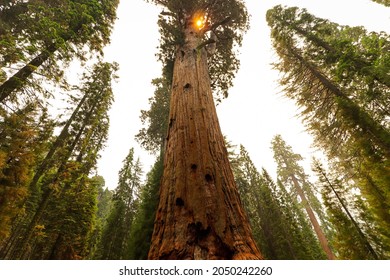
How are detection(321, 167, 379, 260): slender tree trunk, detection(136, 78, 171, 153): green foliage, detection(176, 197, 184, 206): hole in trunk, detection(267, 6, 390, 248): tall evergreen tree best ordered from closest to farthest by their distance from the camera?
detection(176, 197, 184, 206): hole in trunk < detection(267, 6, 390, 248): tall evergreen tree < detection(321, 167, 379, 260): slender tree trunk < detection(136, 78, 171, 153): green foliage

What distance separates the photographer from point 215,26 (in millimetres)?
5750

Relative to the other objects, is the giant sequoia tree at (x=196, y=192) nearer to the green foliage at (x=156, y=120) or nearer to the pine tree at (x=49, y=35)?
the pine tree at (x=49, y=35)

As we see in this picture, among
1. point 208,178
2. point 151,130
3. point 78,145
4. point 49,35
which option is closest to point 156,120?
point 151,130

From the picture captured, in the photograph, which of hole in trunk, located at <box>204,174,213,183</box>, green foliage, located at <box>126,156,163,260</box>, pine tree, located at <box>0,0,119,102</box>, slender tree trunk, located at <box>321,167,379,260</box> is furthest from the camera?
green foliage, located at <box>126,156,163,260</box>

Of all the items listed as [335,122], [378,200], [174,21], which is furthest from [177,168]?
[378,200]

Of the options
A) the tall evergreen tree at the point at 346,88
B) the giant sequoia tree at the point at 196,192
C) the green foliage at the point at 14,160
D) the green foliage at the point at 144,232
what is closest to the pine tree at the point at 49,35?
the green foliage at the point at 14,160

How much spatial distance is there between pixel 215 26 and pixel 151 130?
13.5m

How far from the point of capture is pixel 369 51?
25.6 ft

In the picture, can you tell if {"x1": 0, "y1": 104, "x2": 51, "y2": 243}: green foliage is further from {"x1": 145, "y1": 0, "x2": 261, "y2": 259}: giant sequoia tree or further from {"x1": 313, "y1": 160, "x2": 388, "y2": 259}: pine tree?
{"x1": 313, "y1": 160, "x2": 388, "y2": 259}: pine tree

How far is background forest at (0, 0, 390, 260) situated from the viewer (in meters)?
7.13

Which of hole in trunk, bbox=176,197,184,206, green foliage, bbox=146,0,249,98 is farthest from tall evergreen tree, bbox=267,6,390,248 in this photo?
hole in trunk, bbox=176,197,184,206

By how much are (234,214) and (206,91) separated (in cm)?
228

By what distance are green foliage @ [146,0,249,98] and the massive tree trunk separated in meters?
3.37

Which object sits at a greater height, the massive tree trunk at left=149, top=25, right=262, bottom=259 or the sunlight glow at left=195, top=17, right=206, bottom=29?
the sunlight glow at left=195, top=17, right=206, bottom=29
